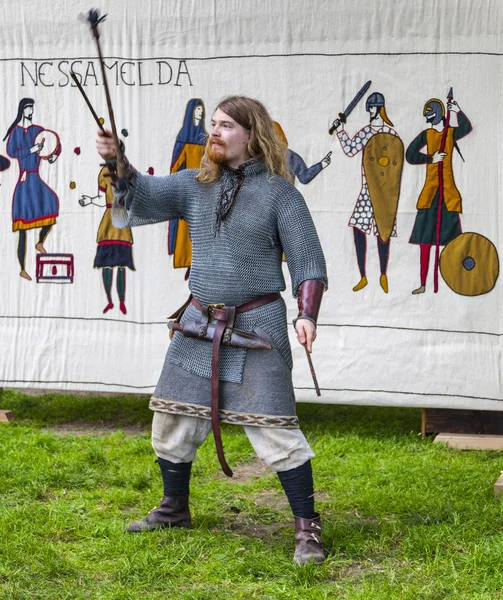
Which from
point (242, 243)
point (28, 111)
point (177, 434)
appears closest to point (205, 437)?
point (177, 434)

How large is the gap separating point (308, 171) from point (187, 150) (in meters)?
0.71

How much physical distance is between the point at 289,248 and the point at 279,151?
0.39m

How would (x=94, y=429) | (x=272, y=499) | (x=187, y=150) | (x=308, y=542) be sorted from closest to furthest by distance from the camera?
(x=308, y=542) < (x=272, y=499) < (x=187, y=150) < (x=94, y=429)

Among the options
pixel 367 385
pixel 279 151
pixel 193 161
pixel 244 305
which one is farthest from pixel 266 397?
pixel 193 161

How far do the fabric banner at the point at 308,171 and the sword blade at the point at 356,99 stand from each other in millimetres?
11

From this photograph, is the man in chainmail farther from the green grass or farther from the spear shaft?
the spear shaft

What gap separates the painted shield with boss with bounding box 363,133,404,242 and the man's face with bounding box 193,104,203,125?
37.7 inches

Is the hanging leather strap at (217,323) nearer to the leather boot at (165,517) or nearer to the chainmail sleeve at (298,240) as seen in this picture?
the chainmail sleeve at (298,240)

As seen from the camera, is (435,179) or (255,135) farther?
(435,179)

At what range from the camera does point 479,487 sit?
452 cm

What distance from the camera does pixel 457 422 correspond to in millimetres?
5547

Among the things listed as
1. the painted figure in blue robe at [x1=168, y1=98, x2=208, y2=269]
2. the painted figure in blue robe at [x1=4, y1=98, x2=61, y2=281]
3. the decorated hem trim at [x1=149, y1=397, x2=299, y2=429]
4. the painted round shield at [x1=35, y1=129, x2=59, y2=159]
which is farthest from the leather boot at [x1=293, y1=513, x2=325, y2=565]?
the painted round shield at [x1=35, y1=129, x2=59, y2=159]

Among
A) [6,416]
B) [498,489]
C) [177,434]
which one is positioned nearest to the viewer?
[177,434]

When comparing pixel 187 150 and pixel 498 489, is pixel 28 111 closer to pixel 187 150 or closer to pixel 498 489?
pixel 187 150
